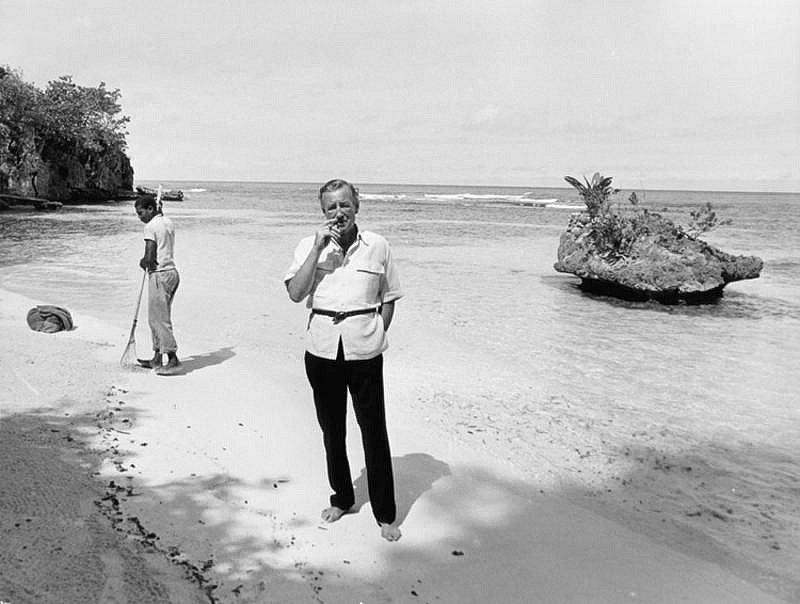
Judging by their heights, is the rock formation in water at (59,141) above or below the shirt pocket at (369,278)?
above

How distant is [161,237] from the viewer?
6.46 m

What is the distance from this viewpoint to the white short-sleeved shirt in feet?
11.1

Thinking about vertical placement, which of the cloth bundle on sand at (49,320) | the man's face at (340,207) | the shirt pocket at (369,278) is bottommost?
the cloth bundle on sand at (49,320)

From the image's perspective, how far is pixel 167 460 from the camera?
14.6 feet

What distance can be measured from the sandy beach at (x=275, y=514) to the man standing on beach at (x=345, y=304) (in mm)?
740

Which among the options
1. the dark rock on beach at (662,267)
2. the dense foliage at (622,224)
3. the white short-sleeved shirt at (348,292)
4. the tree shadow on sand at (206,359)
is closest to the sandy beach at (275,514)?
the tree shadow on sand at (206,359)

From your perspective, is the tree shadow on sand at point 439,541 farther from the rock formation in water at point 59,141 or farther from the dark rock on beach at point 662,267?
the rock formation in water at point 59,141

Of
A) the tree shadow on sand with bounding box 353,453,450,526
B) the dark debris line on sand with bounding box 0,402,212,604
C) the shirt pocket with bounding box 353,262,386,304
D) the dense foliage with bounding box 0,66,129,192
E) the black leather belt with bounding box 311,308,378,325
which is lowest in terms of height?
the tree shadow on sand with bounding box 353,453,450,526

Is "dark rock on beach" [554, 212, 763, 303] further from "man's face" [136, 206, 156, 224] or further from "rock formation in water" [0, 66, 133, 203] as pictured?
"rock formation in water" [0, 66, 133, 203]

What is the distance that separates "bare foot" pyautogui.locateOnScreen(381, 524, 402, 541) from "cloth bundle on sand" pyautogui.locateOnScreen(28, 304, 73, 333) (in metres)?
6.22

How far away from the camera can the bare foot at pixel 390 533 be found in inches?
144

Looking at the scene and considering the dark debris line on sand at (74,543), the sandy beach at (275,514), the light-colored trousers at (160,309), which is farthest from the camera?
the light-colored trousers at (160,309)

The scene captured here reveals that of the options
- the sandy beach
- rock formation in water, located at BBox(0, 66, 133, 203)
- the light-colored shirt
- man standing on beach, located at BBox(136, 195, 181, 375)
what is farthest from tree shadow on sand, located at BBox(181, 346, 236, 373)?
rock formation in water, located at BBox(0, 66, 133, 203)

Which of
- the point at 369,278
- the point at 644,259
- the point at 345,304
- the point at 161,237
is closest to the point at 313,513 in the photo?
the point at 345,304
